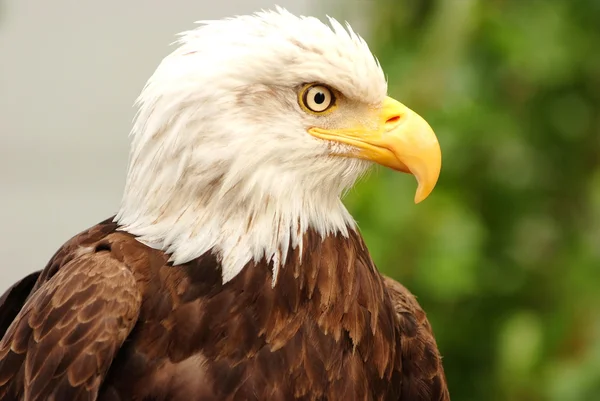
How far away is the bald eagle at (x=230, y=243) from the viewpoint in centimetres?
182

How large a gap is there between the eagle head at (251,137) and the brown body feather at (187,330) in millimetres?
45

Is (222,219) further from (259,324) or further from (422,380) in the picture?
(422,380)

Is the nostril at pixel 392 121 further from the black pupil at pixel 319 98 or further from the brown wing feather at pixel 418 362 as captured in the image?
the brown wing feather at pixel 418 362

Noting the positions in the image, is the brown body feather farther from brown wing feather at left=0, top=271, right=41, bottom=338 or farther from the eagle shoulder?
brown wing feather at left=0, top=271, right=41, bottom=338

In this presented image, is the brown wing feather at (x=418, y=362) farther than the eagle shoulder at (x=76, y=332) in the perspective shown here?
Yes

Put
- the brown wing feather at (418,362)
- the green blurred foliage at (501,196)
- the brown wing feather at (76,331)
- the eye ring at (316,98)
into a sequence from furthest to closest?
the green blurred foliage at (501,196) < the brown wing feather at (418,362) < the eye ring at (316,98) < the brown wing feather at (76,331)

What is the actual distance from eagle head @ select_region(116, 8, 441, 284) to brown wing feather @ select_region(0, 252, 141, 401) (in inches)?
4.8

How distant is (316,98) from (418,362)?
2.20ft

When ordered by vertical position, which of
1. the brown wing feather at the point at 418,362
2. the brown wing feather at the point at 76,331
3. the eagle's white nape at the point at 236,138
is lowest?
the brown wing feather at the point at 418,362

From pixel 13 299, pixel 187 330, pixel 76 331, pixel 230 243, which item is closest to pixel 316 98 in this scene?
pixel 230 243

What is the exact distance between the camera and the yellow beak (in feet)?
6.36

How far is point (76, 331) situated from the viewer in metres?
1.77

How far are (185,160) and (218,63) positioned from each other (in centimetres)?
18

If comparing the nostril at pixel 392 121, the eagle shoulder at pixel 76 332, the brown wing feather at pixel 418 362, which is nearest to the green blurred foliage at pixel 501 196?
the brown wing feather at pixel 418 362
